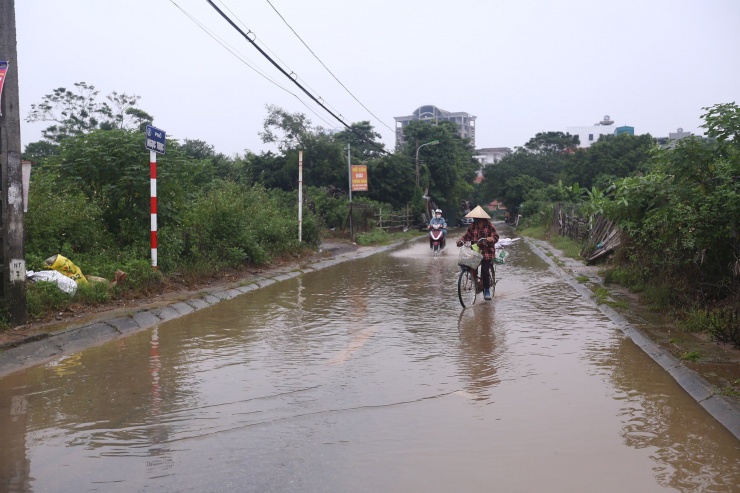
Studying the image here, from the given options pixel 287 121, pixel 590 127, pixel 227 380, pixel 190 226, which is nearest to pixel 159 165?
pixel 190 226

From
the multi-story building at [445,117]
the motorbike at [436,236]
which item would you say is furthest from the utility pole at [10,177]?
the multi-story building at [445,117]

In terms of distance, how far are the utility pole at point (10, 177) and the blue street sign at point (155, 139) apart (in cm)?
371

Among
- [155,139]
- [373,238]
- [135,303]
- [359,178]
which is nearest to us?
[135,303]

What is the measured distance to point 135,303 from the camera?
11.1 m

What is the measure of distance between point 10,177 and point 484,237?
7686mm

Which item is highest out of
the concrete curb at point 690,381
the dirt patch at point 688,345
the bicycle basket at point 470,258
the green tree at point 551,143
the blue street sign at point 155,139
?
the green tree at point 551,143

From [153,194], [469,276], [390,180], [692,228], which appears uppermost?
Result: [390,180]

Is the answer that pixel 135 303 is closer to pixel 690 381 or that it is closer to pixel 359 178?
pixel 690 381

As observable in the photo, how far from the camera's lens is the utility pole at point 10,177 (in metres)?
8.29

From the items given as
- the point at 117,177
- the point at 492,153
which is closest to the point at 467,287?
the point at 117,177

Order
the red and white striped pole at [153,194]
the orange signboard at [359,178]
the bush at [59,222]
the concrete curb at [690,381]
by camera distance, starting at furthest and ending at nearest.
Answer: the orange signboard at [359,178]
the red and white striped pole at [153,194]
the bush at [59,222]
the concrete curb at [690,381]

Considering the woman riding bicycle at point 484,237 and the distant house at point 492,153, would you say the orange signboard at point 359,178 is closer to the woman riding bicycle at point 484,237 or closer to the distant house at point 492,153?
the woman riding bicycle at point 484,237

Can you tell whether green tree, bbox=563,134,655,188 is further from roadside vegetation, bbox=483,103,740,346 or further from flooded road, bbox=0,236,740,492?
flooded road, bbox=0,236,740,492

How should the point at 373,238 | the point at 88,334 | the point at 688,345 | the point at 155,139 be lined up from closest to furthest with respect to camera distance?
the point at 688,345
the point at 88,334
the point at 155,139
the point at 373,238
